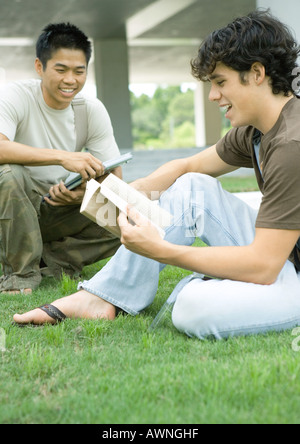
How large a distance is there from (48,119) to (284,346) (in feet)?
7.12

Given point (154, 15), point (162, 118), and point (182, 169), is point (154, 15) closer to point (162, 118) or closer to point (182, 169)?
point (182, 169)

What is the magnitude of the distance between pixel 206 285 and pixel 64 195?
1.35m

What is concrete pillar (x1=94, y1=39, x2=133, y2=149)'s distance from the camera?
578 inches

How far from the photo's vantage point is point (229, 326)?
2.18 metres

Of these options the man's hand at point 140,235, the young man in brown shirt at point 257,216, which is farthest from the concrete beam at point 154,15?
the man's hand at point 140,235

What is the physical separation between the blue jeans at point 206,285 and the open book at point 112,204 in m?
0.19


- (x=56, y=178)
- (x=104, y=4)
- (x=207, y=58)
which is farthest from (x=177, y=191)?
(x=104, y=4)

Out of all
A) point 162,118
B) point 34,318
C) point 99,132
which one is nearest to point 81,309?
point 34,318

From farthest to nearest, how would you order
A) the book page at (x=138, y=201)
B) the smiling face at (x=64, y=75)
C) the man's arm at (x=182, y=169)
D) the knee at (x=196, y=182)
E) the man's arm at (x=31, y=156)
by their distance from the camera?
the smiling face at (x=64, y=75) < the man's arm at (x=31, y=156) < the man's arm at (x=182, y=169) < the knee at (x=196, y=182) < the book page at (x=138, y=201)

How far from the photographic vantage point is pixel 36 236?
3.29 meters

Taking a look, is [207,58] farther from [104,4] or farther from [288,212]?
[104,4]

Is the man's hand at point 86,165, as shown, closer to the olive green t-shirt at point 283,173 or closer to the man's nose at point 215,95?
the man's nose at point 215,95

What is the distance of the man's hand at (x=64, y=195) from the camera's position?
10.6ft

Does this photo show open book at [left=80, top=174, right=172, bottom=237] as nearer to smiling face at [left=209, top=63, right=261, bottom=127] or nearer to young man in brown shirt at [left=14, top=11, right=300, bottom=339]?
young man in brown shirt at [left=14, top=11, right=300, bottom=339]
